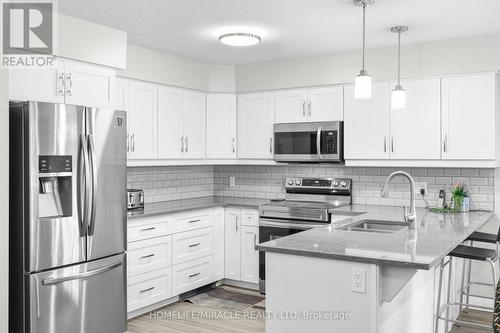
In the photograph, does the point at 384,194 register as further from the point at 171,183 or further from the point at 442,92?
the point at 171,183

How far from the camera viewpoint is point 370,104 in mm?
4555

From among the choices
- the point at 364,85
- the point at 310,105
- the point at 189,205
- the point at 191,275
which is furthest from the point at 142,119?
the point at 364,85

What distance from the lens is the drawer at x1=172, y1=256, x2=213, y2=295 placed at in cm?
446

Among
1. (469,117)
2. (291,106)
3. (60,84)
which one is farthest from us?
(291,106)

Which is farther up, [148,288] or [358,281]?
[358,281]

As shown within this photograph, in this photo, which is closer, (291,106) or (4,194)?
→ (4,194)

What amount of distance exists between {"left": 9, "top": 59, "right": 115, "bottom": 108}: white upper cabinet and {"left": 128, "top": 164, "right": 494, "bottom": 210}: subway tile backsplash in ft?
4.54

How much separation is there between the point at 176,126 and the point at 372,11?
2.30 meters

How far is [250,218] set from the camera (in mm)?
4910

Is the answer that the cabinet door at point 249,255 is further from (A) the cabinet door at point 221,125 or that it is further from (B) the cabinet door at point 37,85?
(B) the cabinet door at point 37,85

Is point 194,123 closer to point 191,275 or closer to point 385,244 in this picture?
point 191,275

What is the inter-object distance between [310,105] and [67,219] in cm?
272

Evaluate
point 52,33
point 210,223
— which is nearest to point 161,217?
point 210,223

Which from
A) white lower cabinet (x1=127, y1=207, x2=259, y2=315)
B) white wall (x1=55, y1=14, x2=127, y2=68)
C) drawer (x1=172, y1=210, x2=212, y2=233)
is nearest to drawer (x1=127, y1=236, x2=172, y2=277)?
white lower cabinet (x1=127, y1=207, x2=259, y2=315)
